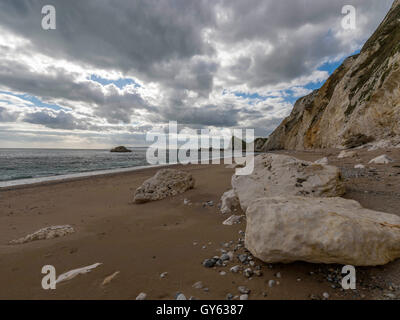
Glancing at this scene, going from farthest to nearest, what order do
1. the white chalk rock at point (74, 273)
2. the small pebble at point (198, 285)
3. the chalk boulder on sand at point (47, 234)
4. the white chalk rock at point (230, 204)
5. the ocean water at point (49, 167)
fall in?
the ocean water at point (49, 167) → the white chalk rock at point (230, 204) → the chalk boulder on sand at point (47, 234) → the white chalk rock at point (74, 273) → the small pebble at point (198, 285)

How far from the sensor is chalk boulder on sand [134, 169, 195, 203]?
22.2ft

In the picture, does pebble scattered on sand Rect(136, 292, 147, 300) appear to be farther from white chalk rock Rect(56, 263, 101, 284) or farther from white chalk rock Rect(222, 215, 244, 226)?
white chalk rock Rect(222, 215, 244, 226)

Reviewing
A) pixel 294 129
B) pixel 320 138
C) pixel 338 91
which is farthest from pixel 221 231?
pixel 294 129

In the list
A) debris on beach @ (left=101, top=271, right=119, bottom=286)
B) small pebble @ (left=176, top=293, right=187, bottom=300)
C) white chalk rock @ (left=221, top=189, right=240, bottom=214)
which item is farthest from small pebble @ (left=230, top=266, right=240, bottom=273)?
white chalk rock @ (left=221, top=189, right=240, bottom=214)

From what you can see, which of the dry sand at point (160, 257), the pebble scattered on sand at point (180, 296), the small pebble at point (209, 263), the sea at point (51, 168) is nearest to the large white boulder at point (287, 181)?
the dry sand at point (160, 257)

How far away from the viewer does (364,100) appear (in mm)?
15070

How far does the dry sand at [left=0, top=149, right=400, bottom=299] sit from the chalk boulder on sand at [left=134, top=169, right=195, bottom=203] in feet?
2.88

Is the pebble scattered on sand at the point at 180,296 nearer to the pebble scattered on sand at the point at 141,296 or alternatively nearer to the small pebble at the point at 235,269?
the pebble scattered on sand at the point at 141,296

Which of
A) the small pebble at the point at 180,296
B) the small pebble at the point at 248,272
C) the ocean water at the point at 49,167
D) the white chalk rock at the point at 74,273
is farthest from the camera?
the ocean water at the point at 49,167

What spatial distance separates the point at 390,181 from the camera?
451 cm

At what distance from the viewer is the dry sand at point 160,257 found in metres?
1.97

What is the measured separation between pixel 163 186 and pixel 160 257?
4.43m

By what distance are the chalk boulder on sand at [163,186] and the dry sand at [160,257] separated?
88cm

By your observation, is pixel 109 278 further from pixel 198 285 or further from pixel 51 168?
pixel 51 168
